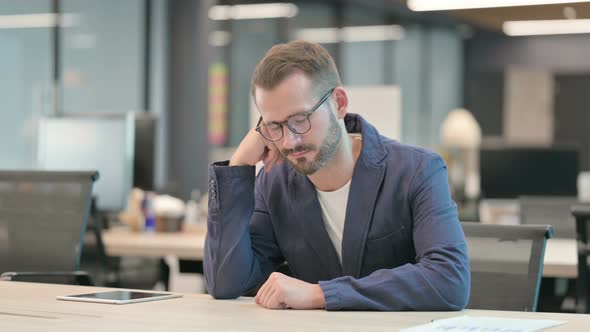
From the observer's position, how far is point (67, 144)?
4.91 metres

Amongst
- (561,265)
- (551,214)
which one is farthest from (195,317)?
(551,214)

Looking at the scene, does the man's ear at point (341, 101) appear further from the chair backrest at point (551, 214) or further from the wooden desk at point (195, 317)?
the chair backrest at point (551, 214)

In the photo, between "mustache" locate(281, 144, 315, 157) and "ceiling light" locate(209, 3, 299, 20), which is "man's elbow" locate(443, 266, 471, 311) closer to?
"mustache" locate(281, 144, 315, 157)

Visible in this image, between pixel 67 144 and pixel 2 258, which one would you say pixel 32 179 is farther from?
pixel 67 144

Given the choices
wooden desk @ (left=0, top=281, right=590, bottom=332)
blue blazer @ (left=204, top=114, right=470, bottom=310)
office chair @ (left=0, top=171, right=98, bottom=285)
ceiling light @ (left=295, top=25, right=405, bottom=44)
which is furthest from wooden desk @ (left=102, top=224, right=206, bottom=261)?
ceiling light @ (left=295, top=25, right=405, bottom=44)

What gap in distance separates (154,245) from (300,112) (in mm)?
2211

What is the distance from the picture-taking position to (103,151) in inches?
191

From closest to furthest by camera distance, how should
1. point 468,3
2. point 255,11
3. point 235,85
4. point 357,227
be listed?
point 357,227 < point 468,3 < point 235,85 < point 255,11

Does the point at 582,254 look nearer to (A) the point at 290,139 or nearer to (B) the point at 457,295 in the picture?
(B) the point at 457,295

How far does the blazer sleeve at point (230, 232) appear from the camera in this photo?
241cm

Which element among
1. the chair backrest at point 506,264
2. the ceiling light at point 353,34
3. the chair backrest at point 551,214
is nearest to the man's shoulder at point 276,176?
the chair backrest at point 506,264

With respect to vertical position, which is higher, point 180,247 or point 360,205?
point 360,205

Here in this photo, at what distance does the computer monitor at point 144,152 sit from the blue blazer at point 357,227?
101 inches

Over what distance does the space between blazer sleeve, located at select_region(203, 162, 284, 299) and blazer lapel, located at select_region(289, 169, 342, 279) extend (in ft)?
0.38
